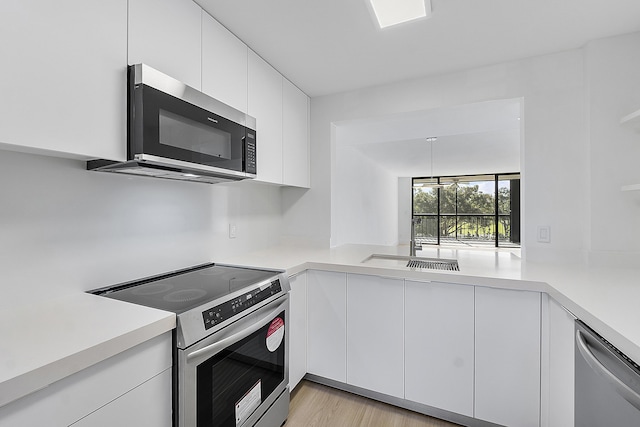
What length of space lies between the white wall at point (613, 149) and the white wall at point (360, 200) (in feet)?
5.64

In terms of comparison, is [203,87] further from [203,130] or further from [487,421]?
[487,421]

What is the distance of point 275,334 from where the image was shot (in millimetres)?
1437

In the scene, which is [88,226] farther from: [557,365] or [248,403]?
[557,365]

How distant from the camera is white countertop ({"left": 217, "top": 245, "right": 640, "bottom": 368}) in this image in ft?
2.97

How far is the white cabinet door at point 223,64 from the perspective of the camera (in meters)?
1.44

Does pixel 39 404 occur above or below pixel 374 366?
above

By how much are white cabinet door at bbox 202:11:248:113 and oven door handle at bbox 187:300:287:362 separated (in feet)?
3.73

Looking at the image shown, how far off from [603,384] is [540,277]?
579mm

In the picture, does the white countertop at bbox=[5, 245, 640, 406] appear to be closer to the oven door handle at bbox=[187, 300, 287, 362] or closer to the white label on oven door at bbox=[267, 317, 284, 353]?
the oven door handle at bbox=[187, 300, 287, 362]

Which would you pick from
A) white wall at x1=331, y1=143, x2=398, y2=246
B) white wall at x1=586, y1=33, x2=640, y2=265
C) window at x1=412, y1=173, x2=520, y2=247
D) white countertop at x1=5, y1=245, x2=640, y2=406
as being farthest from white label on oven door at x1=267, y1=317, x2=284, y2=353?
window at x1=412, y1=173, x2=520, y2=247

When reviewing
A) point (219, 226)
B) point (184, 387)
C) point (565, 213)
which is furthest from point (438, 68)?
point (184, 387)

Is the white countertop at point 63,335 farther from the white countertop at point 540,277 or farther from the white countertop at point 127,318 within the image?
the white countertop at point 540,277

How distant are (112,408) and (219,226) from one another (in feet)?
3.95

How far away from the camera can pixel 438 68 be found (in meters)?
1.98
